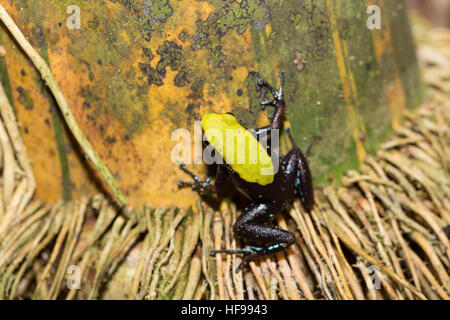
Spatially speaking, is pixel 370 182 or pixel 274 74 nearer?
pixel 274 74

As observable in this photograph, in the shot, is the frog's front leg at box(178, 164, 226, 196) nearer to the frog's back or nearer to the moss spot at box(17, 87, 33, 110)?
the frog's back

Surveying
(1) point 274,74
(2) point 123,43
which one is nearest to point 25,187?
(2) point 123,43

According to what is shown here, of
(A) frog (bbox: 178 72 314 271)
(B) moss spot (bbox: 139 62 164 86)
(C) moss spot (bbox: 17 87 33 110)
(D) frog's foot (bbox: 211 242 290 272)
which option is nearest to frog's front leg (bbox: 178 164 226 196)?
(A) frog (bbox: 178 72 314 271)

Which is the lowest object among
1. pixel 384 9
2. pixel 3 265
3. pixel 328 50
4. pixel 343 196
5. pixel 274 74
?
pixel 3 265

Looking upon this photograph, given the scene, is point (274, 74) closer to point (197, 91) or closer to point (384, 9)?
point (197, 91)

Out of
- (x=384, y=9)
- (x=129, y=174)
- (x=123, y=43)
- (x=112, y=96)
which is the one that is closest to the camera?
(x=123, y=43)

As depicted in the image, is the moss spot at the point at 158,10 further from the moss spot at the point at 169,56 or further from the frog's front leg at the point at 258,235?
the frog's front leg at the point at 258,235

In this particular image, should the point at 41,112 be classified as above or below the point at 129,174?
above

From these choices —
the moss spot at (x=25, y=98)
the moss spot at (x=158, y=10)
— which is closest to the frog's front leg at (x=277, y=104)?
the moss spot at (x=158, y=10)
